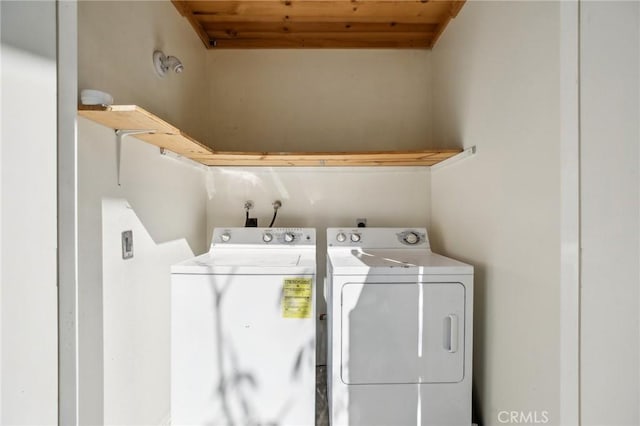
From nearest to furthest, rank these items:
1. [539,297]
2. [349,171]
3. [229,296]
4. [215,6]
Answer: [539,297], [229,296], [215,6], [349,171]

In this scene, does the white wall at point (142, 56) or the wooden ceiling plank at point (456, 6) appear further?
the wooden ceiling plank at point (456, 6)

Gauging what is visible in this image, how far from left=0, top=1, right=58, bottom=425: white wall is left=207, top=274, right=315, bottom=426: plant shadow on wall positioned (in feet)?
1.97

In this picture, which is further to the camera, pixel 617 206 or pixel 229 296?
pixel 229 296

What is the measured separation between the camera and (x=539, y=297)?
3.26ft

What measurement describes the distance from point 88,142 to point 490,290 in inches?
72.8

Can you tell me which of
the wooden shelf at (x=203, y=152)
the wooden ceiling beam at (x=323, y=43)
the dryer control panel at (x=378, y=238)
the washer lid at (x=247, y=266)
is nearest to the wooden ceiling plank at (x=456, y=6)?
the wooden ceiling beam at (x=323, y=43)

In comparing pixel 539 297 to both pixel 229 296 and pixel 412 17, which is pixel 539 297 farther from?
pixel 412 17


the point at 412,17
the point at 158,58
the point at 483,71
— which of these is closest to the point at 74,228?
the point at 158,58

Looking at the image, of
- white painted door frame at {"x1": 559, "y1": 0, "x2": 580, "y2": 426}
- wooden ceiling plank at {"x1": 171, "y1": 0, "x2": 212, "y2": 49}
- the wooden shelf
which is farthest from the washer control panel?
wooden ceiling plank at {"x1": 171, "y1": 0, "x2": 212, "y2": 49}

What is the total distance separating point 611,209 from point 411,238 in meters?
1.11

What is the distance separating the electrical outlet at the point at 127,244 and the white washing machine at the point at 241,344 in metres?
0.20

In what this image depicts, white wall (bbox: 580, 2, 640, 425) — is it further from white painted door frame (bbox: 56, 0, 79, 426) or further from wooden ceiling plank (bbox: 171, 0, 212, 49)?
wooden ceiling plank (bbox: 171, 0, 212, 49)

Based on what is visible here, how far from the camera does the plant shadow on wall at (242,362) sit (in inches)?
49.8

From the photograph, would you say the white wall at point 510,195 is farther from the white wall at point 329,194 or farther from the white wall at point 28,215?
the white wall at point 28,215
